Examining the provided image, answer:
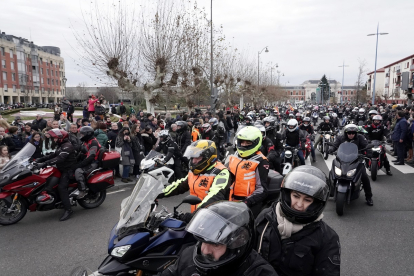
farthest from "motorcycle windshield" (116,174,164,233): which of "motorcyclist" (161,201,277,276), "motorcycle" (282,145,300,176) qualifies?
"motorcycle" (282,145,300,176)

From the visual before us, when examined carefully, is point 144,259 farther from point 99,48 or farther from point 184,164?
point 99,48

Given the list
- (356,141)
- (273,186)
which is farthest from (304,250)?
(356,141)

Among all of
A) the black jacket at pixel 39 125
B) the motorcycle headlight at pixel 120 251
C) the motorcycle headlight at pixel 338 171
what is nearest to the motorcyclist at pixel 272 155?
the motorcycle headlight at pixel 338 171

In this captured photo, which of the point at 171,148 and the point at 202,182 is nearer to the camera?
the point at 202,182

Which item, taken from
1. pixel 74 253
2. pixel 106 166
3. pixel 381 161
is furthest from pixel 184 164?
pixel 381 161

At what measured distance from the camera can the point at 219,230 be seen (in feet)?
5.98

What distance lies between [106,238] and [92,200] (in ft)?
5.48

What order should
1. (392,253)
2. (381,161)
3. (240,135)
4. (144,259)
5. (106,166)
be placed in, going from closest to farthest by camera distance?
(144,259) → (240,135) → (392,253) → (106,166) → (381,161)

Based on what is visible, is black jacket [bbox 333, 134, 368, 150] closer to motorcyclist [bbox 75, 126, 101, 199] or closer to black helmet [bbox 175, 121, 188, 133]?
black helmet [bbox 175, 121, 188, 133]

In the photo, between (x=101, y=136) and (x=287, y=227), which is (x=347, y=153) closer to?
(x=287, y=227)

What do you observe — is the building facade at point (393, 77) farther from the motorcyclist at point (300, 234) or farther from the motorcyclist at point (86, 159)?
the motorcyclist at point (300, 234)

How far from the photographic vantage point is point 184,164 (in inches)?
360

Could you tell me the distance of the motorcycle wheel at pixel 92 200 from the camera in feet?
20.7

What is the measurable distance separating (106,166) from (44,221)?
1536 mm
